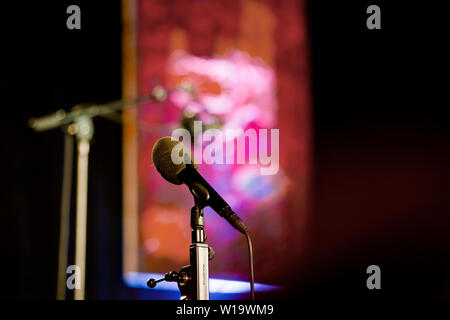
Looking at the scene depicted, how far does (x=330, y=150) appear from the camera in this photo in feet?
8.50

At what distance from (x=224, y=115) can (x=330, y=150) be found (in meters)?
0.69

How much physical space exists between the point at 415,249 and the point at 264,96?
1.16 metres

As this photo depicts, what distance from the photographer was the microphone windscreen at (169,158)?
112 centimetres

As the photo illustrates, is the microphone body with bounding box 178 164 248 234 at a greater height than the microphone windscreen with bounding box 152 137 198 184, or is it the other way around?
the microphone windscreen with bounding box 152 137 198 184

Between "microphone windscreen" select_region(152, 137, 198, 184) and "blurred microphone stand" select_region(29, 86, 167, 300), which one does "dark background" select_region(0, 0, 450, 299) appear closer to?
"blurred microphone stand" select_region(29, 86, 167, 300)

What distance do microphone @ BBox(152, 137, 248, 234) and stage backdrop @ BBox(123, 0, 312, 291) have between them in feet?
4.74

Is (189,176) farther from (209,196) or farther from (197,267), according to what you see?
(197,267)

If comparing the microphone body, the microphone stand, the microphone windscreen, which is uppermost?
the microphone windscreen

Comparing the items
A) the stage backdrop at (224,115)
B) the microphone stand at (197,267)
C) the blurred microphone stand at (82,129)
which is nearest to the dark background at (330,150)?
the stage backdrop at (224,115)

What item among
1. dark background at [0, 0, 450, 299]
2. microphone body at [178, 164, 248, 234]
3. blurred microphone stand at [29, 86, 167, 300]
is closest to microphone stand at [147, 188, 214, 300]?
microphone body at [178, 164, 248, 234]

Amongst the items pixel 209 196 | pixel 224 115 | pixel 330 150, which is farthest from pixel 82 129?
pixel 209 196

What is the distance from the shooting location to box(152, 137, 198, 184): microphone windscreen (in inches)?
44.0

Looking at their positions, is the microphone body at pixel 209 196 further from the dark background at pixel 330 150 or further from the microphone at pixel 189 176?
the dark background at pixel 330 150
